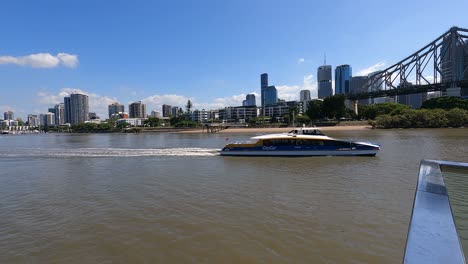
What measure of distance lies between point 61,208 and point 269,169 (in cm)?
1140

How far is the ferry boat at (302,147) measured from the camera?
2244cm

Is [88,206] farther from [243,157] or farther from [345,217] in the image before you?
[243,157]

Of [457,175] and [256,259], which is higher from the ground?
[457,175]

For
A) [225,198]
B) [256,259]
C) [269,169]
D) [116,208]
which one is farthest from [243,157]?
[256,259]

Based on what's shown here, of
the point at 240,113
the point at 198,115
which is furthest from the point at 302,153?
the point at 198,115

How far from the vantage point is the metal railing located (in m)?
2.35

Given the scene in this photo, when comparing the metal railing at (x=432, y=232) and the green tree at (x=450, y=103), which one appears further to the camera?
the green tree at (x=450, y=103)

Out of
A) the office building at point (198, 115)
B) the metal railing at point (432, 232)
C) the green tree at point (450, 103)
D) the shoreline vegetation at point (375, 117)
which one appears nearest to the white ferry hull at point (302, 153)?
the shoreline vegetation at point (375, 117)

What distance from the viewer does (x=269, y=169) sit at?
18.2 metres

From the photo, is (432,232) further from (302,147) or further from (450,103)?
(450,103)

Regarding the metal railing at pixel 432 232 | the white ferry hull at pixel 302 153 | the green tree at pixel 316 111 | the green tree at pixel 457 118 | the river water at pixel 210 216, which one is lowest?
the river water at pixel 210 216

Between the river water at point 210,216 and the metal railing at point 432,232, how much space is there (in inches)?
112

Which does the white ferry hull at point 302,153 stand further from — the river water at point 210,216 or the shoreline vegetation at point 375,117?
the shoreline vegetation at point 375,117

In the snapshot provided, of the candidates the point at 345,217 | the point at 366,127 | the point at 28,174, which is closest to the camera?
the point at 345,217
